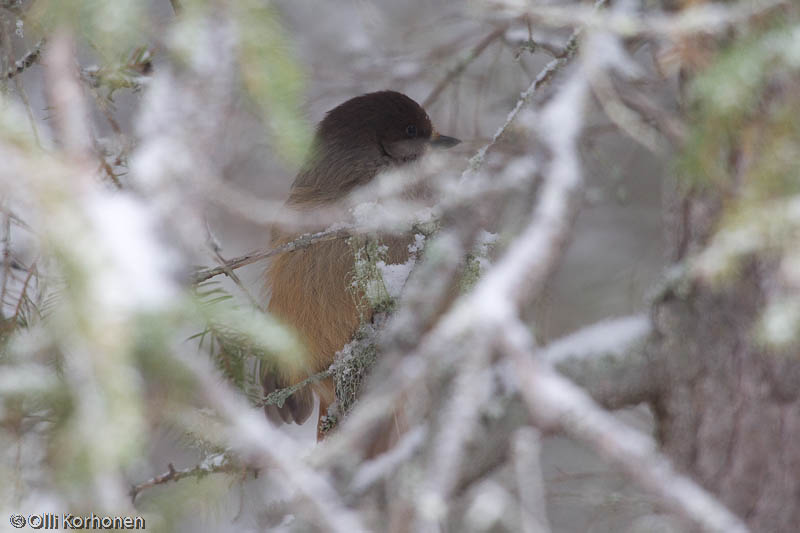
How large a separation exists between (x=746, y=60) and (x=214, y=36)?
1046 millimetres

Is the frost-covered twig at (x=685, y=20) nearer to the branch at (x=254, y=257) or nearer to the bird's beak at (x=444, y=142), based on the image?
the branch at (x=254, y=257)

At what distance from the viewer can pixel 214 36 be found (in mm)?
1626

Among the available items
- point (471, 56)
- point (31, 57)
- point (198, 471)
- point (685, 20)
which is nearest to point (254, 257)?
point (198, 471)

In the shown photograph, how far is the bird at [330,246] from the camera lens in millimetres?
3430

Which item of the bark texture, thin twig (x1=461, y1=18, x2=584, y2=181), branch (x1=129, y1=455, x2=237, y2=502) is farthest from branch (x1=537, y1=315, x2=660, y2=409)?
branch (x1=129, y1=455, x2=237, y2=502)

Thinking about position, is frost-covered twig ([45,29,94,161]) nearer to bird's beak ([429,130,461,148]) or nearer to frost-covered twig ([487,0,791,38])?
frost-covered twig ([487,0,791,38])

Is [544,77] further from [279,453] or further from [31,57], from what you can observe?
[31,57]

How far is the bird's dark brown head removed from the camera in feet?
12.7

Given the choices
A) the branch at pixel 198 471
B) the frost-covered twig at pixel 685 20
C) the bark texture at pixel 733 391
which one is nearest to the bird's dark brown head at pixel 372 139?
the branch at pixel 198 471

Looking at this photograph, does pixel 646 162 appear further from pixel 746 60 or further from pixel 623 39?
pixel 746 60

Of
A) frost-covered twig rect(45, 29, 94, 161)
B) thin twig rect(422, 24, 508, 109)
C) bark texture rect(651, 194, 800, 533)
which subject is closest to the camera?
frost-covered twig rect(45, 29, 94, 161)

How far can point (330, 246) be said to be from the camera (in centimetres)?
339

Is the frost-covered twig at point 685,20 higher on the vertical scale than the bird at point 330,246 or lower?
higher

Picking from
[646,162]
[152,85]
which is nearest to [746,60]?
[152,85]
